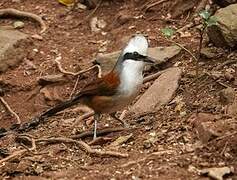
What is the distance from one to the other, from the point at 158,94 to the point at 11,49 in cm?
312

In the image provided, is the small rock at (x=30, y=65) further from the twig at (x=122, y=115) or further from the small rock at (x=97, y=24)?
the twig at (x=122, y=115)

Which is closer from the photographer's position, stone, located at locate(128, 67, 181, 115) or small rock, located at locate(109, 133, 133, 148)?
small rock, located at locate(109, 133, 133, 148)

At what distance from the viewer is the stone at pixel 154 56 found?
8375mm

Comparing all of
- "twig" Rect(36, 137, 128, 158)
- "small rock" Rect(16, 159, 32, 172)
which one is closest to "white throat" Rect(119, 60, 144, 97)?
"twig" Rect(36, 137, 128, 158)

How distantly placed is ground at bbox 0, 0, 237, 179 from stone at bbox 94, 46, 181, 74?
0.38 ft

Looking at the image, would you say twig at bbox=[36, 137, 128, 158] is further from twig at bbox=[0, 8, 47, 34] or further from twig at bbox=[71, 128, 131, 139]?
twig at bbox=[0, 8, 47, 34]

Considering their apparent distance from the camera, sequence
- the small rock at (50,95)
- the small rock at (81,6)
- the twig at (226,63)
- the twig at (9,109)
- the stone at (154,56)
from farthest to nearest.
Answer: the small rock at (81,6) → the small rock at (50,95) → the twig at (9,109) → the stone at (154,56) → the twig at (226,63)

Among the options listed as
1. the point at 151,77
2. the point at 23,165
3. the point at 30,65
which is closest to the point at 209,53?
the point at 151,77

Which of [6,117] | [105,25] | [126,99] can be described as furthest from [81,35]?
[126,99]

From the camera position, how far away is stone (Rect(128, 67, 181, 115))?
7.38 meters

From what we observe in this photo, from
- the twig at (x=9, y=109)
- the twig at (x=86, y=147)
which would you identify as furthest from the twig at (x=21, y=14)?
the twig at (x=86, y=147)

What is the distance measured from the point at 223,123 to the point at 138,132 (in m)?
1.13

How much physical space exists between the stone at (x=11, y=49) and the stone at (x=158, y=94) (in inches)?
111

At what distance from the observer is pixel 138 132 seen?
6.66m
